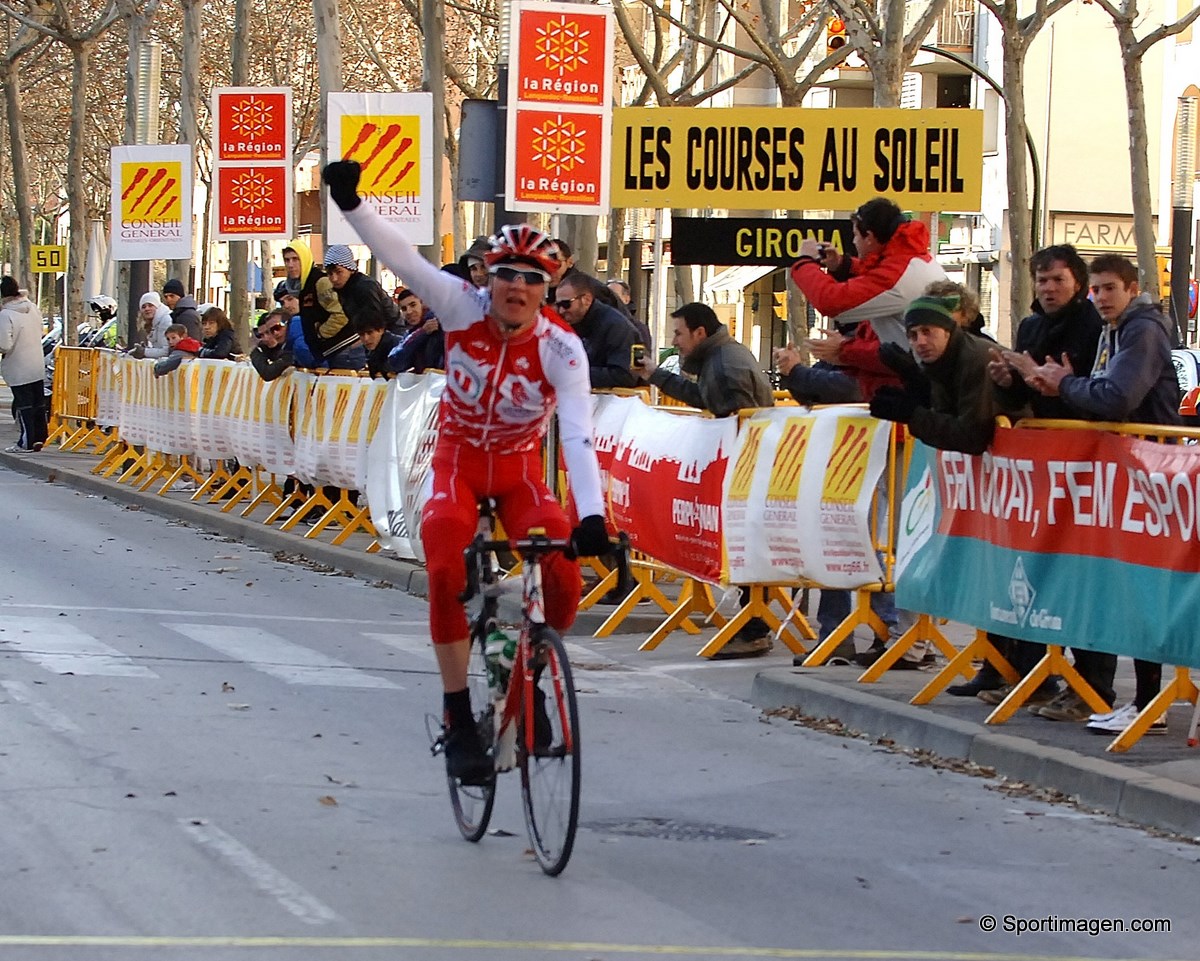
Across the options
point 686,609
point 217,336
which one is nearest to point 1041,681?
point 686,609

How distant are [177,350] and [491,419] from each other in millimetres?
18583

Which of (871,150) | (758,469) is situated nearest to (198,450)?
(871,150)

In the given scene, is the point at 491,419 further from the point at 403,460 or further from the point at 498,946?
the point at 403,460

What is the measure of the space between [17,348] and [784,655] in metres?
19.4

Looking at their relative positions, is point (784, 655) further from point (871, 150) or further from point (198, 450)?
point (198, 450)

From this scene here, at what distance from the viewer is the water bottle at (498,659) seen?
299 inches

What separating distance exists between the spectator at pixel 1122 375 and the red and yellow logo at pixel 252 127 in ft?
45.9

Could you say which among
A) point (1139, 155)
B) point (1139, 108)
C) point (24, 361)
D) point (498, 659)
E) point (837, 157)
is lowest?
point (498, 659)

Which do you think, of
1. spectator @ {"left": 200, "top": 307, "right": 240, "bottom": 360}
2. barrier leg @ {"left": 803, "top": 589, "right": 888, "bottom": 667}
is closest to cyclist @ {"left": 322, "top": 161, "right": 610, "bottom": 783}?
barrier leg @ {"left": 803, "top": 589, "right": 888, "bottom": 667}

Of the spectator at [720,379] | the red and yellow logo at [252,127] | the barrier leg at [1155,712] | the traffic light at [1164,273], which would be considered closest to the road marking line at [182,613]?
the spectator at [720,379]

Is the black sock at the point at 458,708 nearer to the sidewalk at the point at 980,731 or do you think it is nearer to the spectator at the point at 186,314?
the sidewalk at the point at 980,731

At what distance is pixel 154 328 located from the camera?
1109 inches

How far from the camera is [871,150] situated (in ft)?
48.2

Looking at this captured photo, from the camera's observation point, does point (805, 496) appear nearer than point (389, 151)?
Yes
